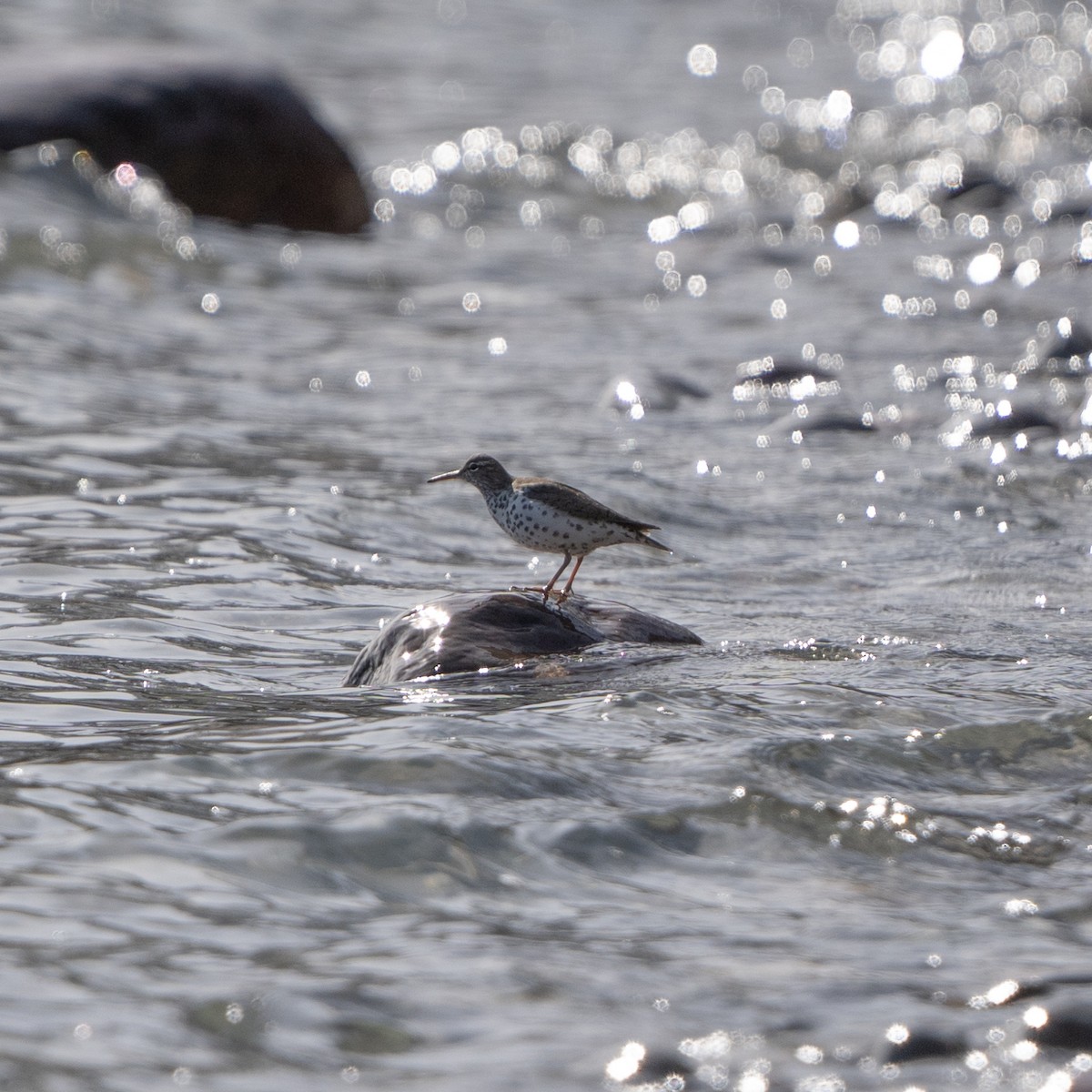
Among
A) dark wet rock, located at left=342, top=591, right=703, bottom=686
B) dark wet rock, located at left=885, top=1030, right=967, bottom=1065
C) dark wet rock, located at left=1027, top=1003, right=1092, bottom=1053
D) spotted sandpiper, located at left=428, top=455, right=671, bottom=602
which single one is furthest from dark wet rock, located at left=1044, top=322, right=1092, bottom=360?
dark wet rock, located at left=885, top=1030, right=967, bottom=1065

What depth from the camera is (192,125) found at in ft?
55.3

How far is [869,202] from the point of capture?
19609 millimetres

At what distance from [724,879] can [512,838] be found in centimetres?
61

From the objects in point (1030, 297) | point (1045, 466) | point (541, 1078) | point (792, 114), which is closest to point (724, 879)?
point (541, 1078)

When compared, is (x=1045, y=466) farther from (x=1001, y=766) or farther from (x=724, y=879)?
(x=724, y=879)

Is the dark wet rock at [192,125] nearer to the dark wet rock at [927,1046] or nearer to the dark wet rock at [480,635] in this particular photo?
the dark wet rock at [480,635]

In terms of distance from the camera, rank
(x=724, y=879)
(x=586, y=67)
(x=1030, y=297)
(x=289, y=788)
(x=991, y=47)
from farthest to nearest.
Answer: (x=991, y=47) → (x=586, y=67) → (x=1030, y=297) → (x=289, y=788) → (x=724, y=879)

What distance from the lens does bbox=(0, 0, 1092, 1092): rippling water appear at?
4020mm

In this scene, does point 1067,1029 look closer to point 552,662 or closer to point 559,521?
point 552,662

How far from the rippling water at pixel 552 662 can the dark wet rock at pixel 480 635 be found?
0.16m

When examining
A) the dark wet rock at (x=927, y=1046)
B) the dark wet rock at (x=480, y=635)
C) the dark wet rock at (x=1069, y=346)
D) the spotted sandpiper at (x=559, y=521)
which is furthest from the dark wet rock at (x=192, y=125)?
the dark wet rock at (x=927, y=1046)

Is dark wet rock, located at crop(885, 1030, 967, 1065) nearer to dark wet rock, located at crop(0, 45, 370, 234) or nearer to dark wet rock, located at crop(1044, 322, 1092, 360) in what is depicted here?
dark wet rock, located at crop(1044, 322, 1092, 360)

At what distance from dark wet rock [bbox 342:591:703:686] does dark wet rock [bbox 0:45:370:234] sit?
11.3 meters

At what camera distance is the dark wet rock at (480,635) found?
248 inches
